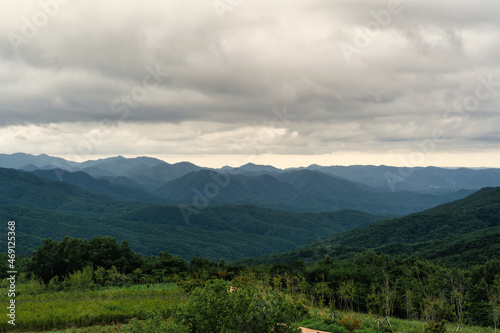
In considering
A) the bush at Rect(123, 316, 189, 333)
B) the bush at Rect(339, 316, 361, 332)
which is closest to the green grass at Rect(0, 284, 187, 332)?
the bush at Rect(123, 316, 189, 333)

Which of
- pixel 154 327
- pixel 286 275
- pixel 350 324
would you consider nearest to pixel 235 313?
pixel 154 327

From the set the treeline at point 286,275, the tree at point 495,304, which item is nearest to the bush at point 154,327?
the treeline at point 286,275

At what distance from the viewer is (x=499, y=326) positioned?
36.5 metres

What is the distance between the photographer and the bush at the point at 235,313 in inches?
634

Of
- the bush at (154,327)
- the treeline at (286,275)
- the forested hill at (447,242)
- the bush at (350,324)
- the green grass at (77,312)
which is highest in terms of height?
the bush at (154,327)

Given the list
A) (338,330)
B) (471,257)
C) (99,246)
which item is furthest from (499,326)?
(471,257)

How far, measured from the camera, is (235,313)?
16.5 metres

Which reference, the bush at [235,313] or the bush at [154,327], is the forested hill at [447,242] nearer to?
the bush at [235,313]

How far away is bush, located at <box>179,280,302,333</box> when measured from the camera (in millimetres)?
16094

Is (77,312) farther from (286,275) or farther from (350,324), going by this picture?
(286,275)

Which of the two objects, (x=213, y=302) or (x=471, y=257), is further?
(x=471, y=257)

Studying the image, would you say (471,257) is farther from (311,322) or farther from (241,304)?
(241,304)

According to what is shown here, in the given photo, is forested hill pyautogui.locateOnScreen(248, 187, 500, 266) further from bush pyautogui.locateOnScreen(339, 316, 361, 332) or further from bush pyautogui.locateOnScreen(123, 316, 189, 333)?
bush pyautogui.locateOnScreen(123, 316, 189, 333)

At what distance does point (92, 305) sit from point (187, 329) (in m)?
16.7
